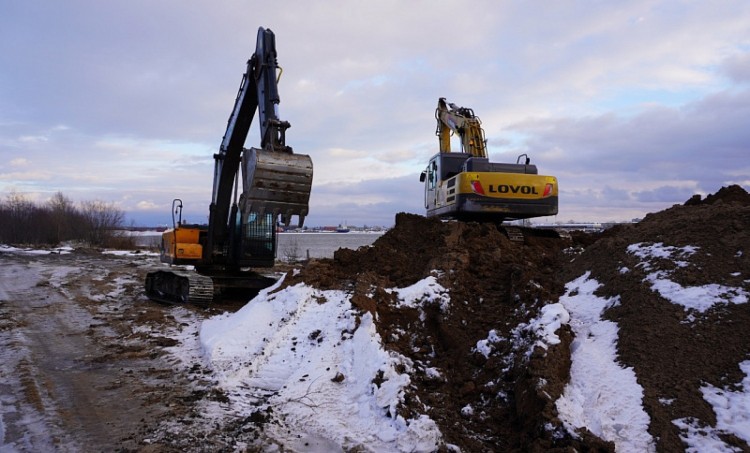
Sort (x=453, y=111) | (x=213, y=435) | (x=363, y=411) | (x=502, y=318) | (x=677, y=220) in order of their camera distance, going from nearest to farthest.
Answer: (x=213, y=435)
(x=363, y=411)
(x=502, y=318)
(x=677, y=220)
(x=453, y=111)

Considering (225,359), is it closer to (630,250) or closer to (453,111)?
(630,250)

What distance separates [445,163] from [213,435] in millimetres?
9300

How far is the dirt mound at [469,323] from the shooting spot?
15.3ft

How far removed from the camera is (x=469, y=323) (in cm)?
654

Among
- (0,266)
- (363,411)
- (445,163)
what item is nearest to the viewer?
(363,411)

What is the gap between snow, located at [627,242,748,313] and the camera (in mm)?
5227

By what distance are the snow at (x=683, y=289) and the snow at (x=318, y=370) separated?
269 centimetres

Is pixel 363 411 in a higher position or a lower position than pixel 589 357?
lower

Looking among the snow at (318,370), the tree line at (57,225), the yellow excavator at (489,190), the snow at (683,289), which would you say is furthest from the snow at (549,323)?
the tree line at (57,225)

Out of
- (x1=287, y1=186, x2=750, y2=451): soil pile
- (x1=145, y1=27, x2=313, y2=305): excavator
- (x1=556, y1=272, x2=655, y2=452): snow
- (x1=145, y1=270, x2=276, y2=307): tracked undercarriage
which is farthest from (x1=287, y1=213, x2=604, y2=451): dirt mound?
(x1=145, y1=270, x2=276, y2=307): tracked undercarriage

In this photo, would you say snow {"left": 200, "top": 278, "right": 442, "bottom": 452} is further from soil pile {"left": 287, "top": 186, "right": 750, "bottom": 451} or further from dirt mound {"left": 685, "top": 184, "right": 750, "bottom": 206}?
dirt mound {"left": 685, "top": 184, "right": 750, "bottom": 206}

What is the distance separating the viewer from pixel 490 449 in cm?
440

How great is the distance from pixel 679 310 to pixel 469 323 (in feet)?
7.67

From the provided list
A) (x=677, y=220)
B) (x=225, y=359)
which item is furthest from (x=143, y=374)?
(x=677, y=220)
